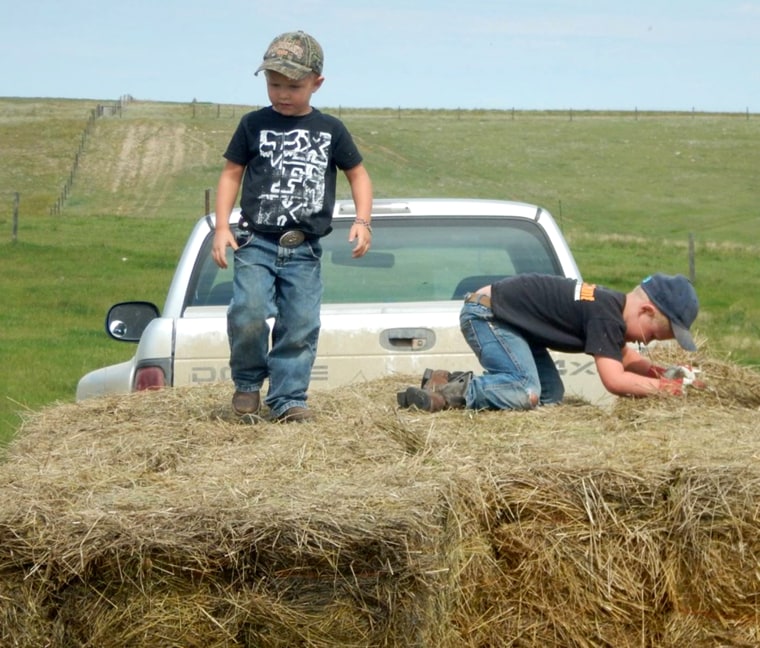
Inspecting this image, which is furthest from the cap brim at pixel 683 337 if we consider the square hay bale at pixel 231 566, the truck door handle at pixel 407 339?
the square hay bale at pixel 231 566

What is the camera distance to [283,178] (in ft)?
16.6

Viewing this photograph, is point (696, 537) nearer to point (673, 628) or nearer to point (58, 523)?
point (673, 628)

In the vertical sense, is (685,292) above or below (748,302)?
above

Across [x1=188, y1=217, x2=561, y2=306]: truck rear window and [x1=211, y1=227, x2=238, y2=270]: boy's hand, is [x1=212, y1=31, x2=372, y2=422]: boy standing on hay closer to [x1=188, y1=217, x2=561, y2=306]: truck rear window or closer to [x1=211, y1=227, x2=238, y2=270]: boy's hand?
[x1=211, y1=227, x2=238, y2=270]: boy's hand

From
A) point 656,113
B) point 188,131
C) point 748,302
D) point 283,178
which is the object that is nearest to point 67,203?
point 188,131

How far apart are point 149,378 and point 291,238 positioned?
3.27 ft

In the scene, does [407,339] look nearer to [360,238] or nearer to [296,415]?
[360,238]

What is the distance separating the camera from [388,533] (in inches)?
127

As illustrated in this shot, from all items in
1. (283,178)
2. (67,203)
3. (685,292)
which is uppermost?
(283,178)

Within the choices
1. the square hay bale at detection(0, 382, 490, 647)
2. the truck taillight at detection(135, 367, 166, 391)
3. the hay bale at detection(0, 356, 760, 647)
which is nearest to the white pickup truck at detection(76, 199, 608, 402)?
the truck taillight at detection(135, 367, 166, 391)

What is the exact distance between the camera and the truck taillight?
5.55m

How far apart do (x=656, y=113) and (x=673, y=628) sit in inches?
4004

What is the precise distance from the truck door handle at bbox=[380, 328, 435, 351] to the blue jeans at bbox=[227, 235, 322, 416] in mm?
500

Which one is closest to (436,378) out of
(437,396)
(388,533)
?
(437,396)
